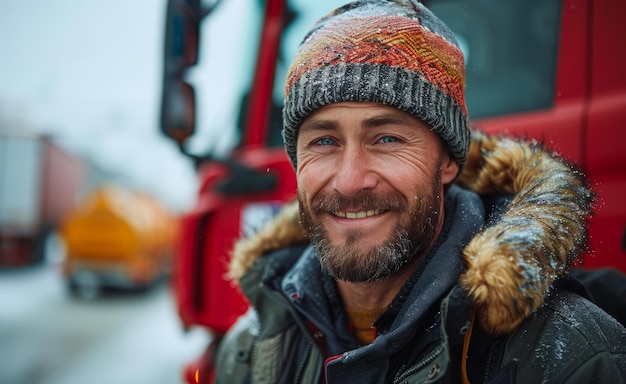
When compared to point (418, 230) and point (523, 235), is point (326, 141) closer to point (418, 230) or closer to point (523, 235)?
point (418, 230)

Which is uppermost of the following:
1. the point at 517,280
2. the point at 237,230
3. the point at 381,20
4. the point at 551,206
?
the point at 381,20

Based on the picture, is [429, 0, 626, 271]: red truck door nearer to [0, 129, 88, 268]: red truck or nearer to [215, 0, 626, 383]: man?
[215, 0, 626, 383]: man

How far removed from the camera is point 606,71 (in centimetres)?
175

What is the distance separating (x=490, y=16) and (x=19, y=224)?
1141 cm

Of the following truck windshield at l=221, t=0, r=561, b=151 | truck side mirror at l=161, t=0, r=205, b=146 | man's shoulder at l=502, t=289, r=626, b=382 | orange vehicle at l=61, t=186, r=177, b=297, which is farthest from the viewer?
orange vehicle at l=61, t=186, r=177, b=297

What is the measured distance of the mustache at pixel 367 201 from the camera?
50.6 inches

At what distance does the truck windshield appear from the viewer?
1.85m

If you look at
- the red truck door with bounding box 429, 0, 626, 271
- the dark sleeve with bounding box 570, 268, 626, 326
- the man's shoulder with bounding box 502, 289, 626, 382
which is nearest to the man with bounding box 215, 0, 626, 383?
the man's shoulder with bounding box 502, 289, 626, 382

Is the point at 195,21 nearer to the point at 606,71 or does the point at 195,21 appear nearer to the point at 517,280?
the point at 606,71

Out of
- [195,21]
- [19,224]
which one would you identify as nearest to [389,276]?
[195,21]

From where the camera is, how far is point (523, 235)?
3.91ft

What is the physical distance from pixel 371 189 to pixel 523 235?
1.04 feet

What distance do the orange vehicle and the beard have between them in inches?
355

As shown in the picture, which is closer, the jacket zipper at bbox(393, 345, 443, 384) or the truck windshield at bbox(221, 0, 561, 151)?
the jacket zipper at bbox(393, 345, 443, 384)
